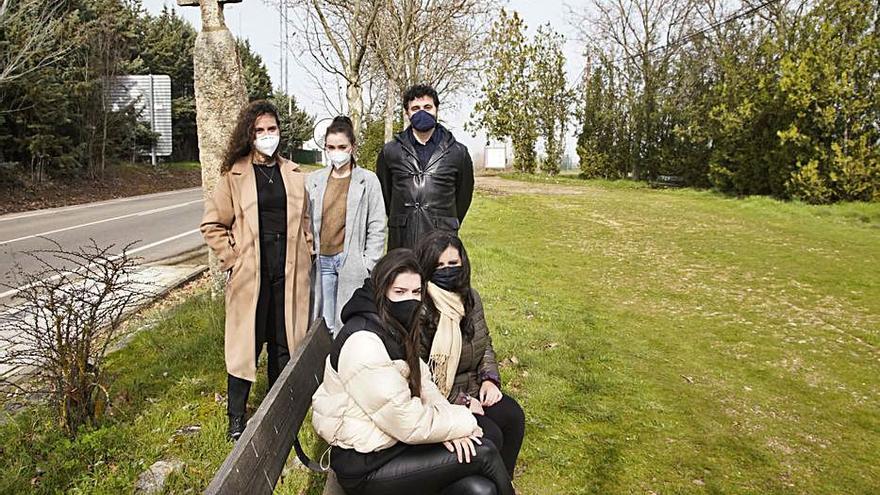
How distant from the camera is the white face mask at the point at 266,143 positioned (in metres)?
3.73

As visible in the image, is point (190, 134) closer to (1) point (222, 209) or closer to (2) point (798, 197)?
(2) point (798, 197)

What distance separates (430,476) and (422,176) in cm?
258

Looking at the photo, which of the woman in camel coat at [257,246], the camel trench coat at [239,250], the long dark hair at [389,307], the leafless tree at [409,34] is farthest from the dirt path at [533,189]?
the long dark hair at [389,307]

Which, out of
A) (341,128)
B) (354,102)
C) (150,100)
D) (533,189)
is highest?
(150,100)

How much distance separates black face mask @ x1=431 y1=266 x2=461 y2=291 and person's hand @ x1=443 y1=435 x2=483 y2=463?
2.88 feet

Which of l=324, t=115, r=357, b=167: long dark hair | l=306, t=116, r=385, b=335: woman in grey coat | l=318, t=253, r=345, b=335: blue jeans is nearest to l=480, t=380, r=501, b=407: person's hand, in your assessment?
l=306, t=116, r=385, b=335: woman in grey coat

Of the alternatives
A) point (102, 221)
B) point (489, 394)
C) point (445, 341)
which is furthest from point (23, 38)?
point (489, 394)

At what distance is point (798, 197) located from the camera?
18.9 m

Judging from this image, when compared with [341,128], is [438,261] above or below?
below

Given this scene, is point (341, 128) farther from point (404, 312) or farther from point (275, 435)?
point (275, 435)

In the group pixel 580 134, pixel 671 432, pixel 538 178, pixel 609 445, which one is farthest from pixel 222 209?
pixel 580 134

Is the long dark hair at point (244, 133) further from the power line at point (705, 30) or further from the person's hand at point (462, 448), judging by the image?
the power line at point (705, 30)

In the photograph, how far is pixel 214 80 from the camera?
607 cm

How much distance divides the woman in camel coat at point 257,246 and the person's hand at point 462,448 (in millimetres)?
1392
